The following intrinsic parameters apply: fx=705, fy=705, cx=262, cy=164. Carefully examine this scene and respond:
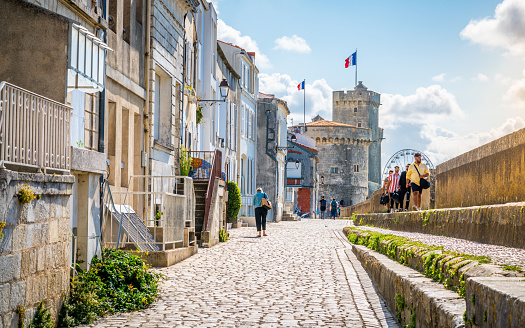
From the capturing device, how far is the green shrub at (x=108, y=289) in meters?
7.44

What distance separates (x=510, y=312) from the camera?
3586 mm

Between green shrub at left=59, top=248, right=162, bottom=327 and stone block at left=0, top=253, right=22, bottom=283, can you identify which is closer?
stone block at left=0, top=253, right=22, bottom=283

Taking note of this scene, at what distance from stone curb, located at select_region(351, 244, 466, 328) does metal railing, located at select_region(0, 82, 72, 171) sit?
372 centimetres

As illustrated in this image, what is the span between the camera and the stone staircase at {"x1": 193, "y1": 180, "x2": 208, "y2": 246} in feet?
62.0

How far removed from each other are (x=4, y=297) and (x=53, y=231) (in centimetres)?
129

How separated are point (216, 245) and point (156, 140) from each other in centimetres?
325

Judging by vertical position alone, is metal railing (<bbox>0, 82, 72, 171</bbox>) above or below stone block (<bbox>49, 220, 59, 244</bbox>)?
above

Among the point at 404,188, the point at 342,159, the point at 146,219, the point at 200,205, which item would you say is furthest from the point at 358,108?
the point at 146,219

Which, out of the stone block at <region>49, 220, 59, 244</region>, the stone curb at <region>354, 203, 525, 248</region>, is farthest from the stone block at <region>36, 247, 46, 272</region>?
the stone curb at <region>354, 203, 525, 248</region>

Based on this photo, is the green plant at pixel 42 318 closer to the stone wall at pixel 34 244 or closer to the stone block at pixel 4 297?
the stone wall at pixel 34 244

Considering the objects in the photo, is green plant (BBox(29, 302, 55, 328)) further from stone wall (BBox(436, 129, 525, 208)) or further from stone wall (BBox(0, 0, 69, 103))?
stone wall (BBox(436, 129, 525, 208))

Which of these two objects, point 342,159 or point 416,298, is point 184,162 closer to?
point 416,298

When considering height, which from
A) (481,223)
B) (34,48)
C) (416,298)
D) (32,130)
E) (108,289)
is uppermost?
(34,48)

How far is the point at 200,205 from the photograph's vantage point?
755 inches
